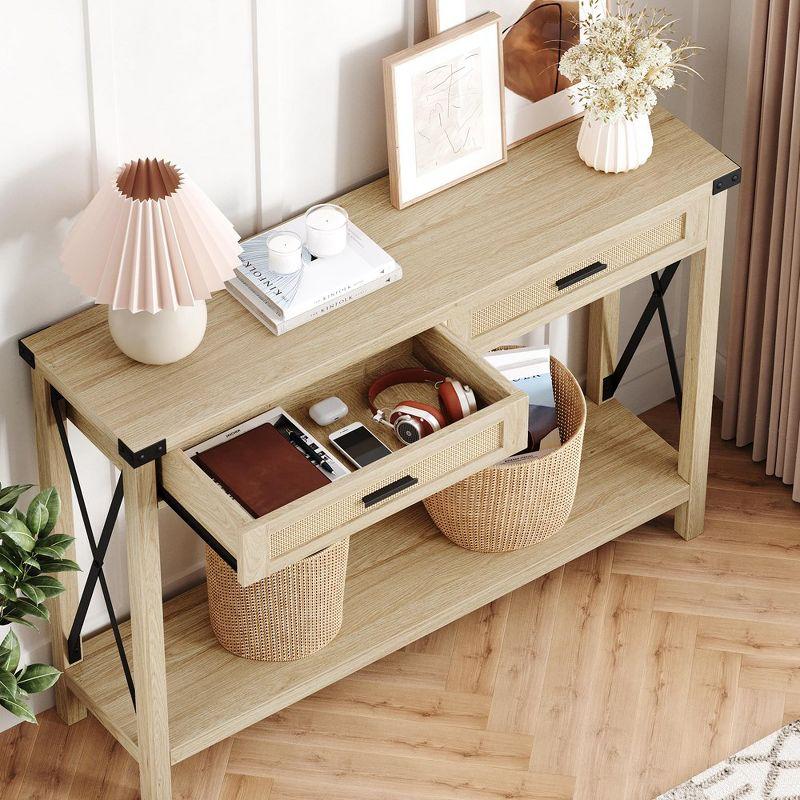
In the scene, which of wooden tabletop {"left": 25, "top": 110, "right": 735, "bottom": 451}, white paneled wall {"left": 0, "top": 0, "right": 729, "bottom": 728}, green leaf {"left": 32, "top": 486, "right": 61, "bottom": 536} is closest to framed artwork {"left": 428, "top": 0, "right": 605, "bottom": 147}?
wooden tabletop {"left": 25, "top": 110, "right": 735, "bottom": 451}

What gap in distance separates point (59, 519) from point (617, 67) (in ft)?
3.97

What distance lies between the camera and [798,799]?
2.52 metres

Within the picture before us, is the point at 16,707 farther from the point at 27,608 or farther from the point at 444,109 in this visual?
the point at 444,109

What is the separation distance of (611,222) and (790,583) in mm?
937

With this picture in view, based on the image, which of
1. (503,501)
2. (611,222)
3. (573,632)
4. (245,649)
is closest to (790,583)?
(573,632)

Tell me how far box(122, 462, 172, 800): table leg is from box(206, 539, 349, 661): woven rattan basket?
23cm

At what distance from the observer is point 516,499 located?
269cm

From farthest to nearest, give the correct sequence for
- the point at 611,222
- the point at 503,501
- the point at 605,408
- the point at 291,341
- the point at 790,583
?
1. the point at 605,408
2. the point at 790,583
3. the point at 503,501
4. the point at 611,222
5. the point at 291,341

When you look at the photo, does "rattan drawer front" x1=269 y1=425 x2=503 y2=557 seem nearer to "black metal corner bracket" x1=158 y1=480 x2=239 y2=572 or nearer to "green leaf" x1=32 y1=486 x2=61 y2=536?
"black metal corner bracket" x1=158 y1=480 x2=239 y2=572

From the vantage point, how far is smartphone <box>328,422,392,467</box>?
7.48 ft

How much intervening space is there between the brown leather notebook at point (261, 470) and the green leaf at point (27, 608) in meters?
0.32

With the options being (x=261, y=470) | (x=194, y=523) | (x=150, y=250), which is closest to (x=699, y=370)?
(x=261, y=470)

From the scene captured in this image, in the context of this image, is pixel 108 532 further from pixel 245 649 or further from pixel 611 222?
pixel 611 222

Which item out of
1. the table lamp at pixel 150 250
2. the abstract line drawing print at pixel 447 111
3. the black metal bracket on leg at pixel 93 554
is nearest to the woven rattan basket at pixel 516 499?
the abstract line drawing print at pixel 447 111
